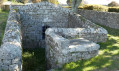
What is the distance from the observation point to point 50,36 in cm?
674

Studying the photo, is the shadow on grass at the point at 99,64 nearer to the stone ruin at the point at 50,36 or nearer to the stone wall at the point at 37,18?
the stone ruin at the point at 50,36

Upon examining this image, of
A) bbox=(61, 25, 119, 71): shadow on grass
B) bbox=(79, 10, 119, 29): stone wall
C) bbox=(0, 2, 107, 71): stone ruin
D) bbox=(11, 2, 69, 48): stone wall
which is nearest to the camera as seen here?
bbox=(0, 2, 107, 71): stone ruin

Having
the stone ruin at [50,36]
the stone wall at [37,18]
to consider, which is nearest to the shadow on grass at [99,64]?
the stone ruin at [50,36]

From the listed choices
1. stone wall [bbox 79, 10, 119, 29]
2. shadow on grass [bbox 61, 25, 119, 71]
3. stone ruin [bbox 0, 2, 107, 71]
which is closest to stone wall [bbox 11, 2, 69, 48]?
stone ruin [bbox 0, 2, 107, 71]

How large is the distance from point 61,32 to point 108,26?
962 centimetres

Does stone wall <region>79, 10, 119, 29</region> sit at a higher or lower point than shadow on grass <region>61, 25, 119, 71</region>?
higher

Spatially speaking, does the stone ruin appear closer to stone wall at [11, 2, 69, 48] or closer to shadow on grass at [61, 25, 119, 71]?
stone wall at [11, 2, 69, 48]

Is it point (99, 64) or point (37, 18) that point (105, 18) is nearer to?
point (37, 18)

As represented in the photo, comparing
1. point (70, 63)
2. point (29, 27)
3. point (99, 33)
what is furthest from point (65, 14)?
point (70, 63)

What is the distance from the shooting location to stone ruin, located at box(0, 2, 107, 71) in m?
4.28

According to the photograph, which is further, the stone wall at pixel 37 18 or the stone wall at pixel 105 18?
the stone wall at pixel 105 18

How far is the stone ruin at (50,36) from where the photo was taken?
14.0 feet

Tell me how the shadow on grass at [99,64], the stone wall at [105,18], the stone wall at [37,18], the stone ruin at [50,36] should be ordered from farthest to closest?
the stone wall at [105,18], the stone wall at [37,18], the shadow on grass at [99,64], the stone ruin at [50,36]

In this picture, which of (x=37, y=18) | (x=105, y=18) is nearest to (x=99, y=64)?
(x=37, y=18)
